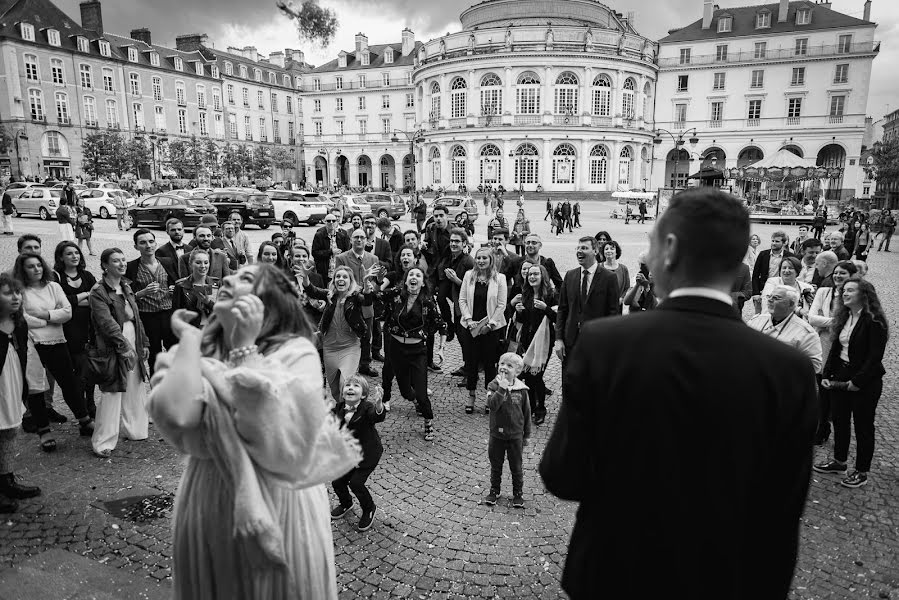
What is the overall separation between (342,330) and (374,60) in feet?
250

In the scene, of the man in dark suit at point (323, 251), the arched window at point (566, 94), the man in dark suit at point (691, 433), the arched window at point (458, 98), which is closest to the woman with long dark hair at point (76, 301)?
the man in dark suit at point (323, 251)

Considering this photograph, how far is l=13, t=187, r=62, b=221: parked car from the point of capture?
2838 centimetres

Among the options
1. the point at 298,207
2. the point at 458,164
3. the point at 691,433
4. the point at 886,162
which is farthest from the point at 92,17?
the point at 886,162

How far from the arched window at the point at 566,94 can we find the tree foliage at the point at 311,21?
155ft

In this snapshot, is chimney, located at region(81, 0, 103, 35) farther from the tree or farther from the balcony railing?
the tree

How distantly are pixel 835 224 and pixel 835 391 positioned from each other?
36482 millimetres

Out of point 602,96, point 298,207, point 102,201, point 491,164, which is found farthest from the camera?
point 491,164

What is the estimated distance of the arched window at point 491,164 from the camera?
185 ft

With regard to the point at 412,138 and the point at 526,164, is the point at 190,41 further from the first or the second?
the point at 526,164

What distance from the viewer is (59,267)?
19.9 feet

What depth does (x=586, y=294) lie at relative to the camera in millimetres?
6406

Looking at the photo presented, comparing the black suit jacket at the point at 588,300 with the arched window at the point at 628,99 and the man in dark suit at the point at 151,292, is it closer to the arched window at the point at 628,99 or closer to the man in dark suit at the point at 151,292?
the man in dark suit at the point at 151,292

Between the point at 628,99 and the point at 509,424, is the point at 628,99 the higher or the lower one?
the higher one

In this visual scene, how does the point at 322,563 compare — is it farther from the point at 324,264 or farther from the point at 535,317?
the point at 324,264
